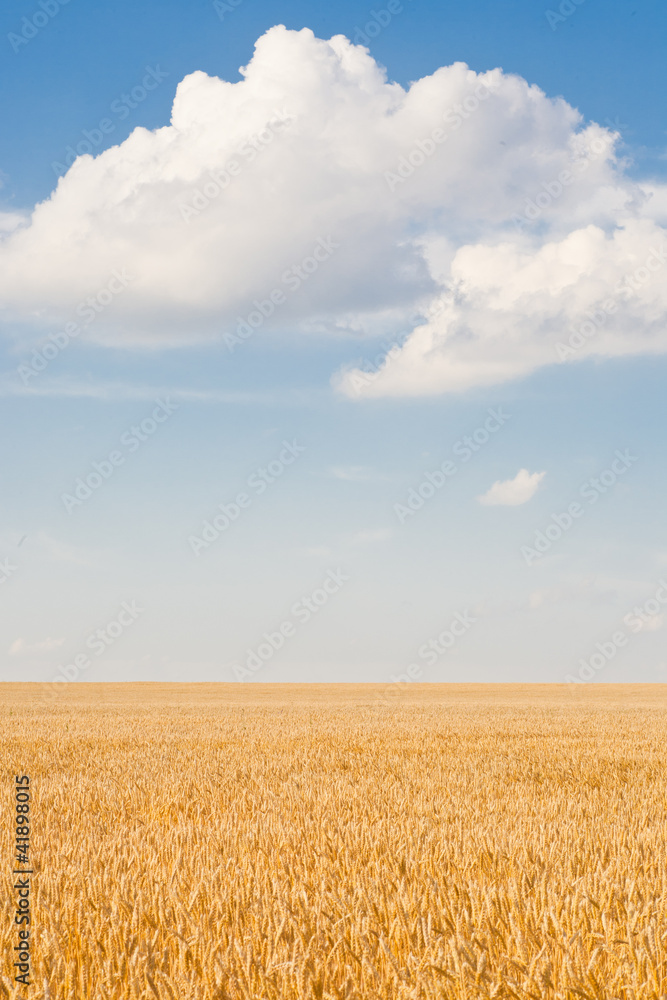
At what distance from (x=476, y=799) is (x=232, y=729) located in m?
11.6

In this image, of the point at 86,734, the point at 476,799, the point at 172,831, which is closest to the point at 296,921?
the point at 172,831

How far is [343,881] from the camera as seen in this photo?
16.7ft

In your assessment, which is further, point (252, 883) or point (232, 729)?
point (232, 729)

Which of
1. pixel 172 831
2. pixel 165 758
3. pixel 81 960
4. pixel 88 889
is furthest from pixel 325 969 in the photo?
pixel 165 758

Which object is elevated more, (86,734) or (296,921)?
(296,921)

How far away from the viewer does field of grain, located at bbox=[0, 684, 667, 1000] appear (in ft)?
11.4

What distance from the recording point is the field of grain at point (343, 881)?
11.4 ft

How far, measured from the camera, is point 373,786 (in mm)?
9844

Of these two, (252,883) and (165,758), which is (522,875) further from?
(165,758)

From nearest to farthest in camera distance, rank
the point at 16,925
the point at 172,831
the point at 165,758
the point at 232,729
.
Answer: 1. the point at 16,925
2. the point at 172,831
3. the point at 165,758
4. the point at 232,729

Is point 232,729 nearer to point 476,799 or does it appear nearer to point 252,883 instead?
point 476,799

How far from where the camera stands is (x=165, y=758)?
13266 millimetres

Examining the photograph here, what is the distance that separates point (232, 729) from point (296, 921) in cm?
1621

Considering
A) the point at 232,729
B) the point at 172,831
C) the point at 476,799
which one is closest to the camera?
the point at 172,831
